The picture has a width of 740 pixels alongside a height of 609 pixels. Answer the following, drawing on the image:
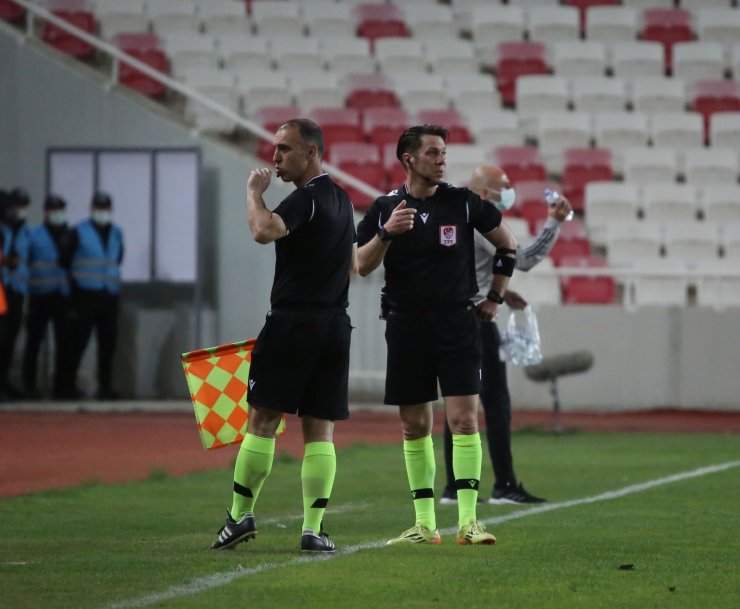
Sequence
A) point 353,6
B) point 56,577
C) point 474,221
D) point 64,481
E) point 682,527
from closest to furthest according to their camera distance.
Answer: point 56,577, point 474,221, point 682,527, point 64,481, point 353,6

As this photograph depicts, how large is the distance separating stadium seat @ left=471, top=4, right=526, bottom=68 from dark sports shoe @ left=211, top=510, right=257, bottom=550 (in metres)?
19.0

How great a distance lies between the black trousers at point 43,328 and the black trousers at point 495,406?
1059 cm

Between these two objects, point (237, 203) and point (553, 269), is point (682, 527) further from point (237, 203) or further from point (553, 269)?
point (237, 203)


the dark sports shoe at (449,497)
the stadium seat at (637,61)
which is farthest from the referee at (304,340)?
the stadium seat at (637,61)

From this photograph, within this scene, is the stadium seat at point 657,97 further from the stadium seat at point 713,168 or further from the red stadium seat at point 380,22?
the red stadium seat at point 380,22

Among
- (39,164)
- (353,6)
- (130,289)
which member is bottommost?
(130,289)

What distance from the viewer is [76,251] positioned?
20.2m

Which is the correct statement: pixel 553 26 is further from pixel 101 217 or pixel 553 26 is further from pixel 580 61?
pixel 101 217

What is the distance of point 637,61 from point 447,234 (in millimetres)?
18139

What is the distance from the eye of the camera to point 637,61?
83.7ft

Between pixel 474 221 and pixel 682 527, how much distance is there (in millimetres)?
2165

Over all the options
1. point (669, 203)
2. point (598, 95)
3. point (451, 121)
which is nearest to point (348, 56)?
point (451, 121)

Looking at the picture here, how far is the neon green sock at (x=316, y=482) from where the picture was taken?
7.68 meters

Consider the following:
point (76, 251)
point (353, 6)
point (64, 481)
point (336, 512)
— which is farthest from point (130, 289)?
point (336, 512)
